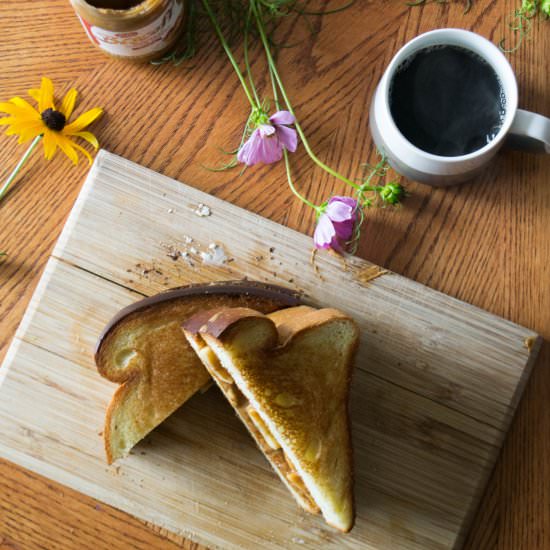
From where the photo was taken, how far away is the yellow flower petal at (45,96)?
3.58 feet

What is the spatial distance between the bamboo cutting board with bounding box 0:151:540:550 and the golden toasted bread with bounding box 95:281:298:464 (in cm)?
5

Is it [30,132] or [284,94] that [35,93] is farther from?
[284,94]

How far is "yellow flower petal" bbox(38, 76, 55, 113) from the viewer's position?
109 cm

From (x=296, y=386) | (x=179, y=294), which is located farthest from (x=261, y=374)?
(x=179, y=294)

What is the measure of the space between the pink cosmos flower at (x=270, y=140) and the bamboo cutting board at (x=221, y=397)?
0.08 m

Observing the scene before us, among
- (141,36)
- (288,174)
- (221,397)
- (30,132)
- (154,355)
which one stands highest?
(141,36)

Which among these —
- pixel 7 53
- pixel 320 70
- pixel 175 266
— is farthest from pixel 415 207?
pixel 7 53

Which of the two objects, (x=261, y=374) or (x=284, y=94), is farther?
(x=284, y=94)

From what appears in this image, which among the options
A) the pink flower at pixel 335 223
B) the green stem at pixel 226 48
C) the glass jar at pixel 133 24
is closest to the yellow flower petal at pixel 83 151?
the glass jar at pixel 133 24

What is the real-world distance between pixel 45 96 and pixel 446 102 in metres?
0.59

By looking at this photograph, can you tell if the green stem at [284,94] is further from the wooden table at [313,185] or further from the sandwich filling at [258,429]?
the sandwich filling at [258,429]

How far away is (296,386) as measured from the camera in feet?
3.14

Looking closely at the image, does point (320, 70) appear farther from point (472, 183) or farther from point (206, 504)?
point (206, 504)

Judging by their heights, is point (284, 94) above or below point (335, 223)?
above
